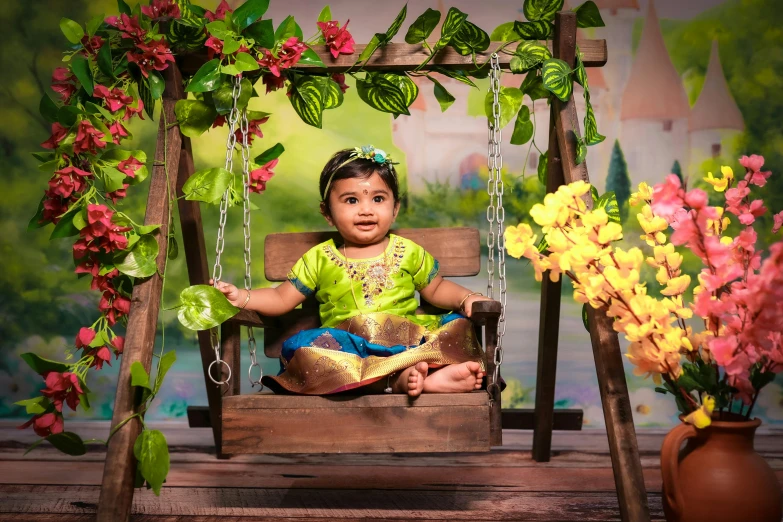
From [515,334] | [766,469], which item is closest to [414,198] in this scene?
[515,334]

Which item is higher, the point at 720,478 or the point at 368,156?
the point at 368,156

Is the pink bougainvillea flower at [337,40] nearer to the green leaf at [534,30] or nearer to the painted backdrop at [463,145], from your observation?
the green leaf at [534,30]

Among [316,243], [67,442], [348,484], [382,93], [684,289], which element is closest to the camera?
[684,289]

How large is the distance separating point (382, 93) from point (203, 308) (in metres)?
0.83

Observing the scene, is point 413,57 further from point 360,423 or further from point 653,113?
point 653,113

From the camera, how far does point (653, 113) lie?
3.49 m

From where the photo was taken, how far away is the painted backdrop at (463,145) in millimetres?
3459

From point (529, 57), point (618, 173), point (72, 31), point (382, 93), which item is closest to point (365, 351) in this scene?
point (382, 93)

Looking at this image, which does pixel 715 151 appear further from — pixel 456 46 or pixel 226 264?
pixel 226 264

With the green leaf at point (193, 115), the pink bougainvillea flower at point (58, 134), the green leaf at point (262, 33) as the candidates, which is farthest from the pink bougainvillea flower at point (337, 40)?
the pink bougainvillea flower at point (58, 134)

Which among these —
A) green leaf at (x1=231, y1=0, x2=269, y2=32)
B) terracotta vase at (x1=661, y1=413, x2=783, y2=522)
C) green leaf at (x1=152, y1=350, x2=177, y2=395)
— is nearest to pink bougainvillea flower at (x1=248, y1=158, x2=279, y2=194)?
green leaf at (x1=231, y1=0, x2=269, y2=32)

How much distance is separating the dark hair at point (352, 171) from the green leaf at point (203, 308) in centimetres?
62

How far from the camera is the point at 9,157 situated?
3.57m

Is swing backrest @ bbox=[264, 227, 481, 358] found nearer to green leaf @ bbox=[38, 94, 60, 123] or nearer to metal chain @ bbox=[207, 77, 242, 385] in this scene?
metal chain @ bbox=[207, 77, 242, 385]
